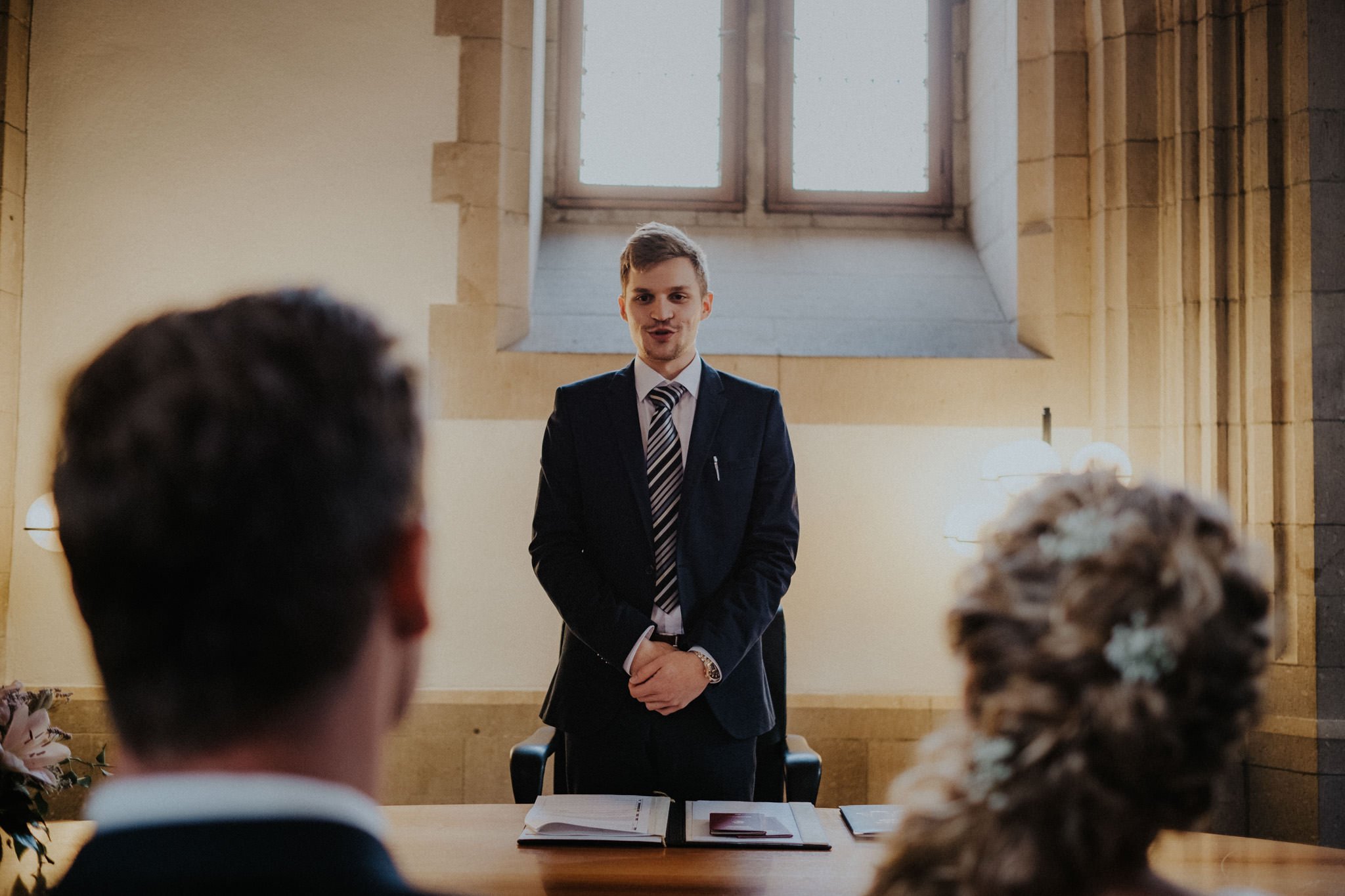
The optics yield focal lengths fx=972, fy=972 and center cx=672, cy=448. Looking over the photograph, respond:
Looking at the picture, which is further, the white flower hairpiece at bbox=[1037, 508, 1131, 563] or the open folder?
the open folder

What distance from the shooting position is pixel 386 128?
138 inches

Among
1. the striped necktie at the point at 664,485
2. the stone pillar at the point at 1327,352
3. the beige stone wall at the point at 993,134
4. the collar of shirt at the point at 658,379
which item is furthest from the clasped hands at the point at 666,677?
the beige stone wall at the point at 993,134

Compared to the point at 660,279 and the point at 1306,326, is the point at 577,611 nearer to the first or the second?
the point at 660,279

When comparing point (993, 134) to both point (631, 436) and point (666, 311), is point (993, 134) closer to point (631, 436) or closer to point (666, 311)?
point (666, 311)

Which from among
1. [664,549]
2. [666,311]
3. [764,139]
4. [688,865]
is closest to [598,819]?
[688,865]

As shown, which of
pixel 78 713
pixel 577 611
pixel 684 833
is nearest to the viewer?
pixel 684 833

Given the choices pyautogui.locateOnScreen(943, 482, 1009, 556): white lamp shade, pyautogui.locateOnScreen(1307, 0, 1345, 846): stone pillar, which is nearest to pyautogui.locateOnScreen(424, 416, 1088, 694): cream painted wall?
pyautogui.locateOnScreen(943, 482, 1009, 556): white lamp shade

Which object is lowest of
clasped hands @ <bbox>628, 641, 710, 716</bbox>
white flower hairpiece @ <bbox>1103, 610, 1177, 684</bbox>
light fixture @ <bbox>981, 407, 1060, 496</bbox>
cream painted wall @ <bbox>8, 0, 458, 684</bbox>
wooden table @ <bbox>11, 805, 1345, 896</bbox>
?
wooden table @ <bbox>11, 805, 1345, 896</bbox>

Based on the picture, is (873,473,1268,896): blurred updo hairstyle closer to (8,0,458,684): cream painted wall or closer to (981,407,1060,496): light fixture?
(981,407,1060,496): light fixture

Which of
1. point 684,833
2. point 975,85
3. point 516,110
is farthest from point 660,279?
point 975,85

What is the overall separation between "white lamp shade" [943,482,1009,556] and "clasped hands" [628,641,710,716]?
54.3 inches

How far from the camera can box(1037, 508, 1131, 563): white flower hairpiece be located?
70 centimetres

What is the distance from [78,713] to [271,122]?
7.09 feet

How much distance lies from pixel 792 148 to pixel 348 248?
1919mm
